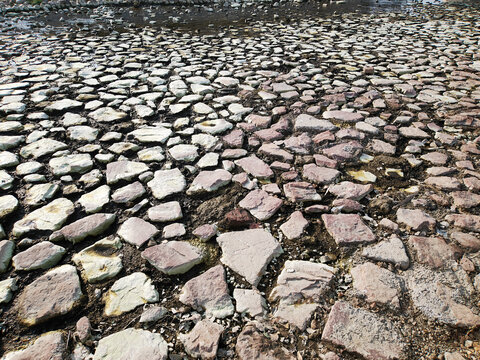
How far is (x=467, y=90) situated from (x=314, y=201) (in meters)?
2.90

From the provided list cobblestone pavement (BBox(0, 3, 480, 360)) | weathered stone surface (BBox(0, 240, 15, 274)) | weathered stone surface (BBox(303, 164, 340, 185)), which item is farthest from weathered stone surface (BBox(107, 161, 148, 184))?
weathered stone surface (BBox(303, 164, 340, 185))

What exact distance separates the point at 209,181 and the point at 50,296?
119cm

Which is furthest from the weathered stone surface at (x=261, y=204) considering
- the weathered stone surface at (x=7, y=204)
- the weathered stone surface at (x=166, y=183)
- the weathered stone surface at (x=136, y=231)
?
the weathered stone surface at (x=7, y=204)

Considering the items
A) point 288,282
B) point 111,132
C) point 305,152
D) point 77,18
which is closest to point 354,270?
point 288,282

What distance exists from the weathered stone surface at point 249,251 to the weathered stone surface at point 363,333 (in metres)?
0.41

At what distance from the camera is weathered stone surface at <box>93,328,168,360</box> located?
4.52ft

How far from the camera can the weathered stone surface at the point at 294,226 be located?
1.97 m

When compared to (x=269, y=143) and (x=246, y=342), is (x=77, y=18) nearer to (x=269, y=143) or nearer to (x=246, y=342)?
(x=269, y=143)

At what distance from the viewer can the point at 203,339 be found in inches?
56.7

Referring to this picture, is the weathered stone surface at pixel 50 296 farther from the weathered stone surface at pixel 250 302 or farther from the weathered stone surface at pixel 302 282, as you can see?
the weathered stone surface at pixel 302 282

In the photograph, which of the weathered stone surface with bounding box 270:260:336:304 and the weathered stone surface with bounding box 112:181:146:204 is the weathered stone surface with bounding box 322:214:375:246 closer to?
the weathered stone surface with bounding box 270:260:336:304

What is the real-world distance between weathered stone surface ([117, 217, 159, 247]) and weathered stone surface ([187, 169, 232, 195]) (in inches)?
15.8

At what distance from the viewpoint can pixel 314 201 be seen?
7.31 feet

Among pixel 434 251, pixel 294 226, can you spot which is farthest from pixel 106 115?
pixel 434 251
